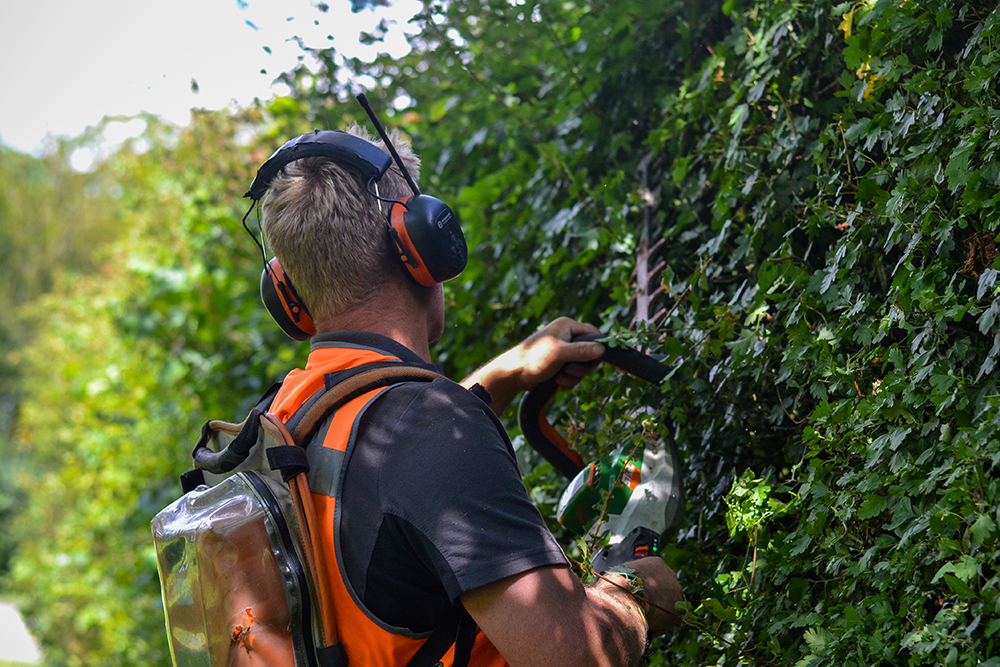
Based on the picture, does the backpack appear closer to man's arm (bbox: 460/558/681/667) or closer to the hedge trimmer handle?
man's arm (bbox: 460/558/681/667)

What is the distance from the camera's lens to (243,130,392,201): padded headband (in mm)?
1799

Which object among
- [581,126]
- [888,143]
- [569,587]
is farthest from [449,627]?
[581,126]

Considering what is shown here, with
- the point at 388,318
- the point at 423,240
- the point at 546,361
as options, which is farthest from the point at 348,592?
the point at 546,361

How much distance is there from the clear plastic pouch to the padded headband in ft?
2.38

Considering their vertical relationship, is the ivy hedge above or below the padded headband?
below

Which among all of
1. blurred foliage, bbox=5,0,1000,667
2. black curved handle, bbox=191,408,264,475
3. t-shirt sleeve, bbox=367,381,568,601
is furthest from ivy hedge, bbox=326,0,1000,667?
black curved handle, bbox=191,408,264,475

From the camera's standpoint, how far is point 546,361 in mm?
2125

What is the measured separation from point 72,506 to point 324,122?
353 inches

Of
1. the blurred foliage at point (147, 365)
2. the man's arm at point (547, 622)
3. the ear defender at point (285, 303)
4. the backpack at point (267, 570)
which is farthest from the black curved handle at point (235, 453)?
the blurred foliage at point (147, 365)

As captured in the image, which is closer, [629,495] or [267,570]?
[267,570]

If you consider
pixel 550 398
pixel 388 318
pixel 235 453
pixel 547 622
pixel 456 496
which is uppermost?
pixel 388 318

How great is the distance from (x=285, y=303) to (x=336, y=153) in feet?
1.32

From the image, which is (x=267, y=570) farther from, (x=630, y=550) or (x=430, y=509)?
(x=630, y=550)

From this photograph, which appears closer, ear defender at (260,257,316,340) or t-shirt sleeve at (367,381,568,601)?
t-shirt sleeve at (367,381,568,601)
